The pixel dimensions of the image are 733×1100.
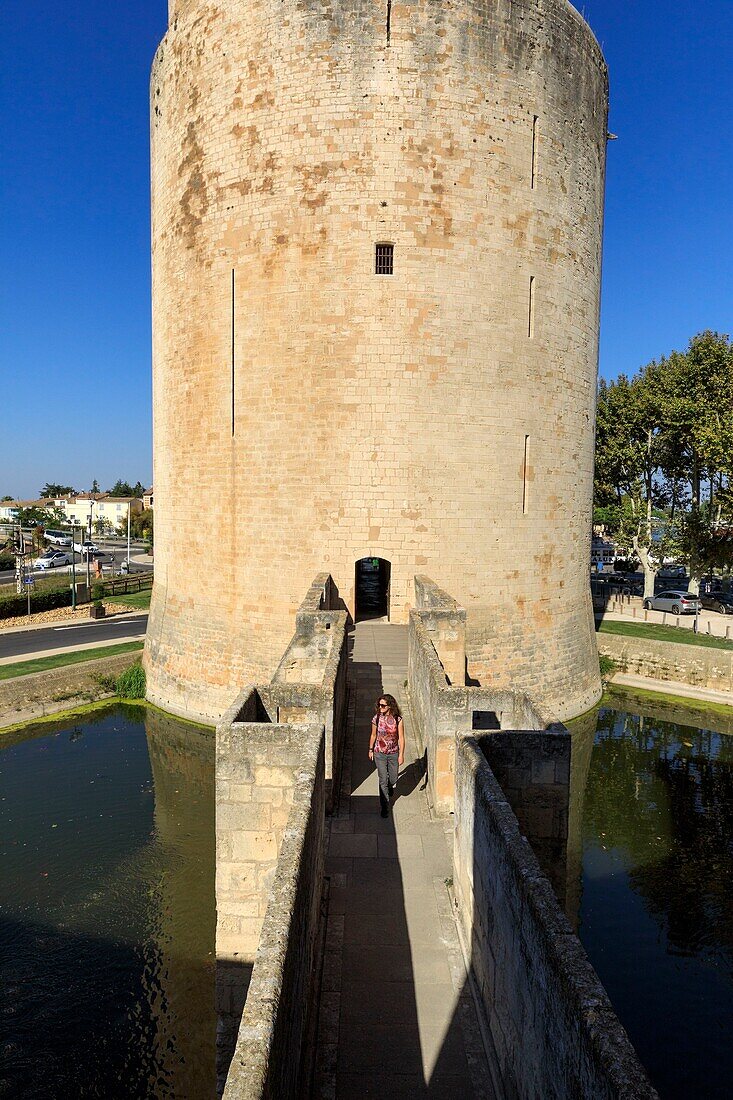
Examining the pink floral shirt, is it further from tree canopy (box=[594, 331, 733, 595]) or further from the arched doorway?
tree canopy (box=[594, 331, 733, 595])

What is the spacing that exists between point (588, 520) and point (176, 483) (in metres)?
10.4

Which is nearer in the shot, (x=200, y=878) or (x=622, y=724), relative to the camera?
(x=200, y=878)

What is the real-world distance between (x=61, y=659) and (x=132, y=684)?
226cm

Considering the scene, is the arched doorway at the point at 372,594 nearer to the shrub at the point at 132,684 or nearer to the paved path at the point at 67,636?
the shrub at the point at 132,684

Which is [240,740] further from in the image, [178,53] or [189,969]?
[178,53]

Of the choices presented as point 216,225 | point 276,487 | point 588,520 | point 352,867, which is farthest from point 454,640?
point 216,225

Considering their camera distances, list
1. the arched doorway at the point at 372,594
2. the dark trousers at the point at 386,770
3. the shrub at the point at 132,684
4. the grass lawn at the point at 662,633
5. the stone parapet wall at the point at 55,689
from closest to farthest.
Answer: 1. the dark trousers at the point at 386,770
2. the arched doorway at the point at 372,594
3. the stone parapet wall at the point at 55,689
4. the shrub at the point at 132,684
5. the grass lawn at the point at 662,633

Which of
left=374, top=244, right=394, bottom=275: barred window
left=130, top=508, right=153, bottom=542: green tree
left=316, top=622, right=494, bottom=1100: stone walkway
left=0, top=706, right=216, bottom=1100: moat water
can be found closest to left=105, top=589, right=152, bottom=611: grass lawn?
left=0, top=706, right=216, bottom=1100: moat water

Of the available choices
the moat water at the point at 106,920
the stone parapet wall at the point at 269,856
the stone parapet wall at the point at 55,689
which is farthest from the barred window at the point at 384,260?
the stone parapet wall at the point at 55,689

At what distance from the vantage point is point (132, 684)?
18.5 m

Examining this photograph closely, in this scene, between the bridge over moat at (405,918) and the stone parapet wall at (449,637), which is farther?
the stone parapet wall at (449,637)

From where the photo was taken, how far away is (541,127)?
48.8 ft

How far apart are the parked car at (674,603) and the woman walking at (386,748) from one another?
2464 cm

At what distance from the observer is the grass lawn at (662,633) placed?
21034 millimetres
